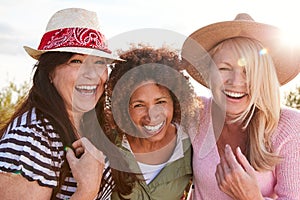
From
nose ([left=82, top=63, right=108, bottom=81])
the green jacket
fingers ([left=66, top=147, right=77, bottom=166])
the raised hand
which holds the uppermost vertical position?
nose ([left=82, top=63, right=108, bottom=81])

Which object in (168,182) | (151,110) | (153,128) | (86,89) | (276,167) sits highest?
(86,89)

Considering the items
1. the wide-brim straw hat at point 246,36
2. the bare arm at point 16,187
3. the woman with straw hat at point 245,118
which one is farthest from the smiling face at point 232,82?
the bare arm at point 16,187

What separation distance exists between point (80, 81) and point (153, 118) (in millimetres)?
558

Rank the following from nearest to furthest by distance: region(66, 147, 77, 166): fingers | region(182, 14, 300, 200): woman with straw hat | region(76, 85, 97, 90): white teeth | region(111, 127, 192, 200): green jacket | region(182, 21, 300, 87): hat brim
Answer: region(66, 147, 77, 166): fingers → region(76, 85, 97, 90): white teeth → region(182, 14, 300, 200): woman with straw hat → region(182, 21, 300, 87): hat brim → region(111, 127, 192, 200): green jacket

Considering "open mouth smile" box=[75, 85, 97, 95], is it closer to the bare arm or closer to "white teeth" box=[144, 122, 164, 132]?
"white teeth" box=[144, 122, 164, 132]

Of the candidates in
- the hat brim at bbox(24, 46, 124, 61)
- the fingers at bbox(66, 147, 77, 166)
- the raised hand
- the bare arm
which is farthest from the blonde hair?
the bare arm

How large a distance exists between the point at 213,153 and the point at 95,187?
2.84 ft

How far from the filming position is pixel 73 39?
316 centimetres

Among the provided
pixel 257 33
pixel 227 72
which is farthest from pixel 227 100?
pixel 257 33

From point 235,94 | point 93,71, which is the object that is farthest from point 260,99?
point 93,71

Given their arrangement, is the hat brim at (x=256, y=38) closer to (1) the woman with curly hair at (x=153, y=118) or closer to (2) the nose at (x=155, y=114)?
(1) the woman with curly hair at (x=153, y=118)

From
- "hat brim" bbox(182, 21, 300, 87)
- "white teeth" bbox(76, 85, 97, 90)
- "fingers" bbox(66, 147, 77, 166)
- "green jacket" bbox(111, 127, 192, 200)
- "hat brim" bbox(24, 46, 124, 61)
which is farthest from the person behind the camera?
"green jacket" bbox(111, 127, 192, 200)

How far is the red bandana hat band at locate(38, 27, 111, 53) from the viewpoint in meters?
3.13

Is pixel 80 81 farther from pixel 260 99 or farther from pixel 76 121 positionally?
pixel 260 99
